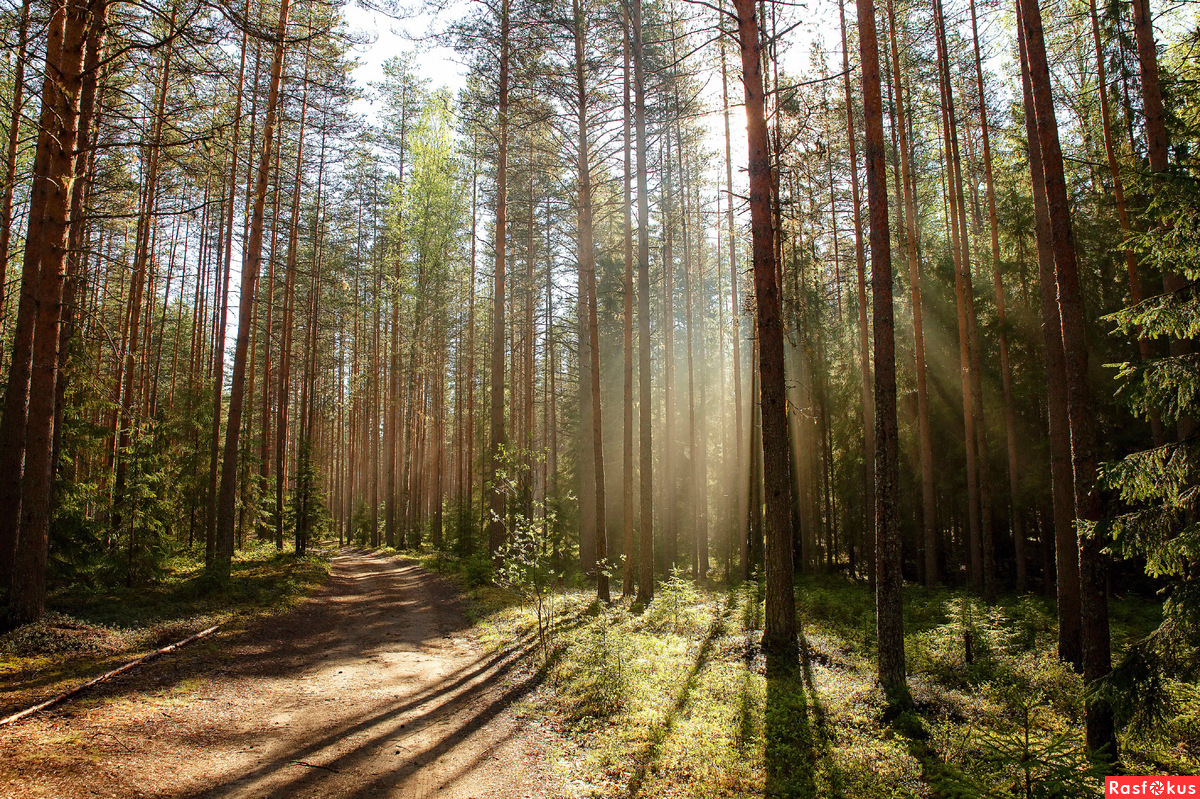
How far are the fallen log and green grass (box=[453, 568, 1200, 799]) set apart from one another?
4.33 metres

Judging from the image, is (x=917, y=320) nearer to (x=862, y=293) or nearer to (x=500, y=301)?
(x=862, y=293)

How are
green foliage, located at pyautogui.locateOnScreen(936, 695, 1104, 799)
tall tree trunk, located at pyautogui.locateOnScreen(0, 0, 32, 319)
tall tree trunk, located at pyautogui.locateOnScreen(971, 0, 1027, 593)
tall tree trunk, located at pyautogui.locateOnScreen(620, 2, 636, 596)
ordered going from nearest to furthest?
green foliage, located at pyautogui.locateOnScreen(936, 695, 1104, 799) < tall tree trunk, located at pyautogui.locateOnScreen(0, 0, 32, 319) < tall tree trunk, located at pyautogui.locateOnScreen(620, 2, 636, 596) < tall tree trunk, located at pyautogui.locateOnScreen(971, 0, 1027, 593)

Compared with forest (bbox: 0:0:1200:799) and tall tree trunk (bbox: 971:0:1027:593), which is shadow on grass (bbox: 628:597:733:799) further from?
tall tree trunk (bbox: 971:0:1027:593)

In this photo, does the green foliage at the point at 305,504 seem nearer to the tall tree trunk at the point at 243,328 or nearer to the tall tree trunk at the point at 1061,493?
the tall tree trunk at the point at 243,328

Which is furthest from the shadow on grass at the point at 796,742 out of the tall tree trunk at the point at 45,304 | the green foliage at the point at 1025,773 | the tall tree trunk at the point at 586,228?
the tall tree trunk at the point at 45,304

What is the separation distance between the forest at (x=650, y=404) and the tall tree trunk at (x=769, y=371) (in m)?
0.06

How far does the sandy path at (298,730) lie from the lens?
4219 mm

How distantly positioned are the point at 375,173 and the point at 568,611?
68.4 feet

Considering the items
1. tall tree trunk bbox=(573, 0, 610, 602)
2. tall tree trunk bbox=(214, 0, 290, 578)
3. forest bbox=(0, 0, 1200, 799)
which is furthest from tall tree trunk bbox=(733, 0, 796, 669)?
tall tree trunk bbox=(214, 0, 290, 578)

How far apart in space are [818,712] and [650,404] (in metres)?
7.93

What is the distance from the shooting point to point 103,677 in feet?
19.6

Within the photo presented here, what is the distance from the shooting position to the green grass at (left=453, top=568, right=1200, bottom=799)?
4.44 m

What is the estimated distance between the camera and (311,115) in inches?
745

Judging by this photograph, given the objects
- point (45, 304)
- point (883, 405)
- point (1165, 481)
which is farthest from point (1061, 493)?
point (45, 304)
